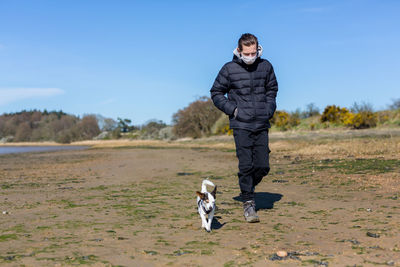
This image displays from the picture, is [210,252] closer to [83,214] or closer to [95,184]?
[83,214]

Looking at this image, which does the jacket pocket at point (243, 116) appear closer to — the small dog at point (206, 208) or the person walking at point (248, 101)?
the person walking at point (248, 101)

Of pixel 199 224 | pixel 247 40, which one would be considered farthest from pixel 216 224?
pixel 247 40

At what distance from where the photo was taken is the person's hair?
531 centimetres

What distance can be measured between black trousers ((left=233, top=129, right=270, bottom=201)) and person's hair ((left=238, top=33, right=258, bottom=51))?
120 centimetres

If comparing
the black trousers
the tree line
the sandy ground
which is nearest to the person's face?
the black trousers

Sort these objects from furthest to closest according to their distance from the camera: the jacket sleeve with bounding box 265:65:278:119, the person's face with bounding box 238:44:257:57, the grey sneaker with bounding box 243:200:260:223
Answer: the jacket sleeve with bounding box 265:65:278:119, the person's face with bounding box 238:44:257:57, the grey sneaker with bounding box 243:200:260:223

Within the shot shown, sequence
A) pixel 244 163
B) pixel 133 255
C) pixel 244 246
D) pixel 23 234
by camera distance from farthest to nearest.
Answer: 1. pixel 244 163
2. pixel 23 234
3. pixel 244 246
4. pixel 133 255

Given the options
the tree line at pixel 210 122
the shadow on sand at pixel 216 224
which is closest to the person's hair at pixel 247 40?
the shadow on sand at pixel 216 224

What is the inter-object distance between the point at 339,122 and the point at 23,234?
2870cm

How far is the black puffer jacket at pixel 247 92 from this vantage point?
5.37 metres

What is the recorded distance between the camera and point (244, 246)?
393 cm

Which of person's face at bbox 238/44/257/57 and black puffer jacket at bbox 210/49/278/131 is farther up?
person's face at bbox 238/44/257/57

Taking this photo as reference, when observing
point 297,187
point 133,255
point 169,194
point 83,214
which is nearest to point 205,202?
point 133,255

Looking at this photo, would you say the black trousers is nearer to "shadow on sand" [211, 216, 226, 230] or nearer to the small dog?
"shadow on sand" [211, 216, 226, 230]
